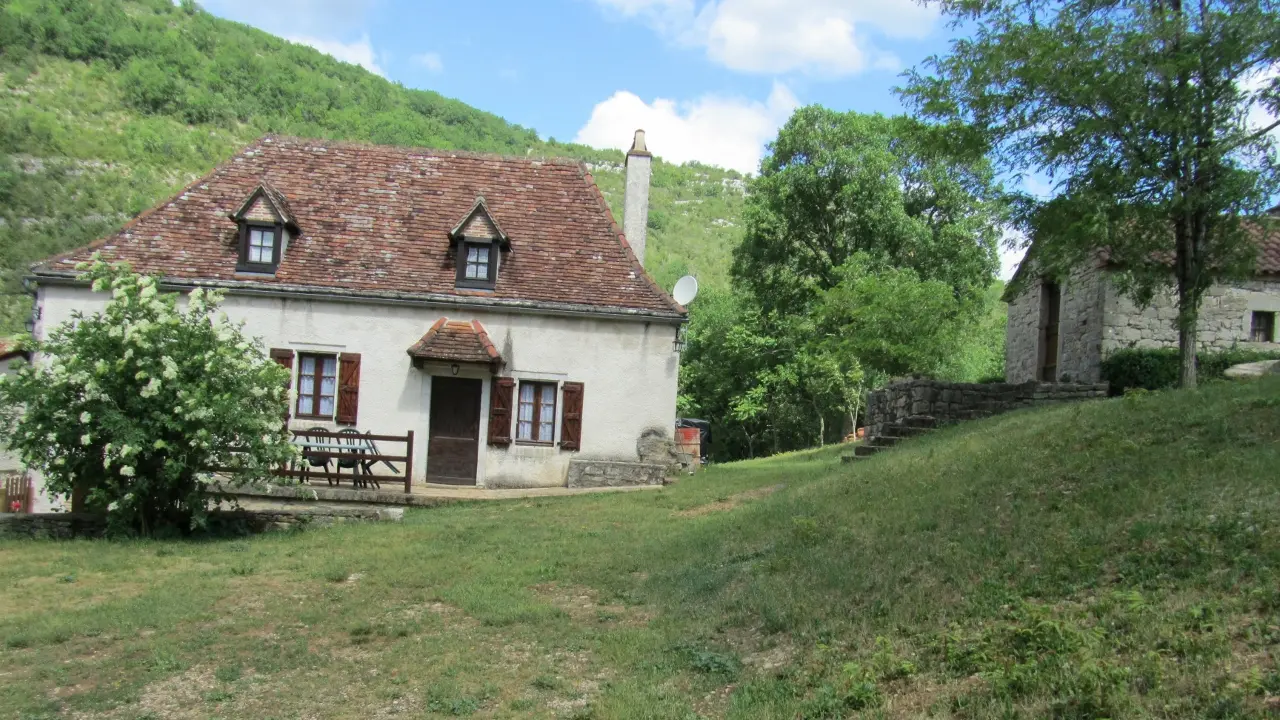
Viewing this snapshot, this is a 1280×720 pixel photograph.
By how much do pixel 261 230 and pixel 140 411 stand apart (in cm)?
740

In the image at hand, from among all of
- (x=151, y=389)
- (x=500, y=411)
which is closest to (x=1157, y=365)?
(x=500, y=411)

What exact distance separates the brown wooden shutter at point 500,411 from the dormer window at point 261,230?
5050 mm

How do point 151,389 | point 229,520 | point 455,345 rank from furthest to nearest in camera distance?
point 455,345
point 229,520
point 151,389

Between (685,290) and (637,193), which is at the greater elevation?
(637,193)

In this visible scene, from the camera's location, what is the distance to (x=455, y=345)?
1745 cm

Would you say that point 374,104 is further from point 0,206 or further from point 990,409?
point 990,409

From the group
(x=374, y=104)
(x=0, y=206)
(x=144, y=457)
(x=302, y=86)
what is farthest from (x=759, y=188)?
(x=302, y=86)

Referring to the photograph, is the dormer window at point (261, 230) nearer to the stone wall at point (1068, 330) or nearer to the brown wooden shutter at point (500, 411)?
the brown wooden shutter at point (500, 411)

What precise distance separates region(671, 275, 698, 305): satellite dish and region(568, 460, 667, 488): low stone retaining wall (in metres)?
4.02

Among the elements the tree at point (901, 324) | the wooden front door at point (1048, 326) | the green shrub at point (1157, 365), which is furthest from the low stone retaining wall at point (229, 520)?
the wooden front door at point (1048, 326)

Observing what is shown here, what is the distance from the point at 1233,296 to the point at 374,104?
72839 mm

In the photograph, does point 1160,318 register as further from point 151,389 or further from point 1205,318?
point 151,389

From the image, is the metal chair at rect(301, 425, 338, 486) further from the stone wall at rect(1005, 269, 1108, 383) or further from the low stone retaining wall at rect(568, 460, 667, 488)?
the stone wall at rect(1005, 269, 1108, 383)

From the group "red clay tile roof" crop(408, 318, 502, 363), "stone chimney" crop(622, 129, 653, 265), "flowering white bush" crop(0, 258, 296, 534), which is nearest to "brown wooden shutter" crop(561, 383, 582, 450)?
"red clay tile roof" crop(408, 318, 502, 363)
